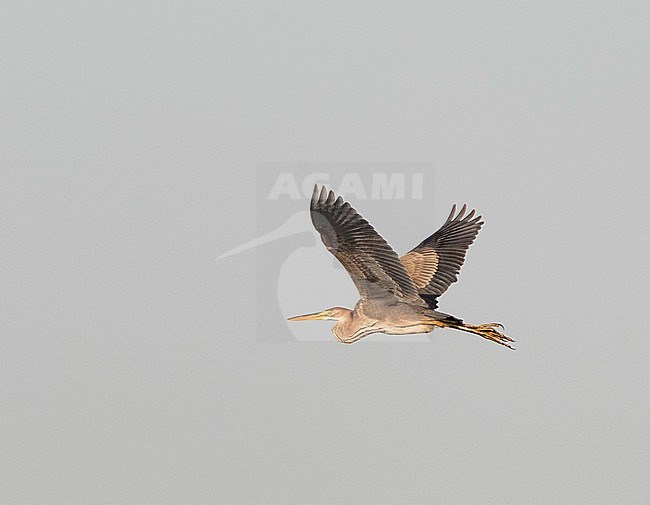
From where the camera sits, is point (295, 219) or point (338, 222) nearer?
point (338, 222)

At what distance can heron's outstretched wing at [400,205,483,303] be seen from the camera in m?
17.6

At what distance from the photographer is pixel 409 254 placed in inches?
717

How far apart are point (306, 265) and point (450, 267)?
17.4 ft

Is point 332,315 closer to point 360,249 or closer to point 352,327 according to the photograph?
point 352,327

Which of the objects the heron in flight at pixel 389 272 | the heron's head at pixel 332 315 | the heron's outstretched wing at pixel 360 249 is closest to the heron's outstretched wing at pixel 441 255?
the heron in flight at pixel 389 272

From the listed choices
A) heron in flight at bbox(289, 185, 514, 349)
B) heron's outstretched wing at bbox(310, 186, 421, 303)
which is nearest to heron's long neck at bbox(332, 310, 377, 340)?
heron in flight at bbox(289, 185, 514, 349)

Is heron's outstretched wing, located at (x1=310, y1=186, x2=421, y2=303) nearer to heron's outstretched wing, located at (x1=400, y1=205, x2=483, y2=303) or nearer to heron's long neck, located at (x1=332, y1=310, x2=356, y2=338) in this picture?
heron's long neck, located at (x1=332, y1=310, x2=356, y2=338)

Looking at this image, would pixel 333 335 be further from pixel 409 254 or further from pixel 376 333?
pixel 409 254

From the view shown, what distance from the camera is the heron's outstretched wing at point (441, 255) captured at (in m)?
17.6

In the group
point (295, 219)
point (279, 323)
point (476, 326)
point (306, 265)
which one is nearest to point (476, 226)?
point (476, 326)

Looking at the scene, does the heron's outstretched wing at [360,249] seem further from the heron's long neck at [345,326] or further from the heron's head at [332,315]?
the heron's head at [332,315]

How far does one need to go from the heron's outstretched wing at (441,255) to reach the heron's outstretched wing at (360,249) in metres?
1.95

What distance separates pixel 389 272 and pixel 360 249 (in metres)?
0.80

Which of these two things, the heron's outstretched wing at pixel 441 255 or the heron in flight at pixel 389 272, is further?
the heron's outstretched wing at pixel 441 255
